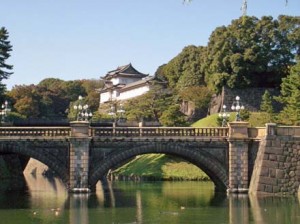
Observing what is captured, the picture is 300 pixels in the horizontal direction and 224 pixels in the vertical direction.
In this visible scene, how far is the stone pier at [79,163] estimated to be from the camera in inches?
1866

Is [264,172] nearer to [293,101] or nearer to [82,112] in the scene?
[293,101]

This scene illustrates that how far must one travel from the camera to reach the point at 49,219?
116 ft

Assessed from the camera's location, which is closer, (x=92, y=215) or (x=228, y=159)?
(x=92, y=215)

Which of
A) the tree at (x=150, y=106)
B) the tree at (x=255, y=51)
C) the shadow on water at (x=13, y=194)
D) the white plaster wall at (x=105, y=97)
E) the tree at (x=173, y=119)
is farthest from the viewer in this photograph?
the white plaster wall at (x=105, y=97)

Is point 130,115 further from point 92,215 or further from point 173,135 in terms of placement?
point 92,215

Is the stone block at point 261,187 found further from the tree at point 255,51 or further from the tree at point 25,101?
the tree at point 25,101

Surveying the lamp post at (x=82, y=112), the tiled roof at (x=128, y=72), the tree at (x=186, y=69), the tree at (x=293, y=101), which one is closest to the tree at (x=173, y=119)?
the lamp post at (x=82, y=112)

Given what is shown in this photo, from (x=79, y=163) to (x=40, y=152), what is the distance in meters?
3.21

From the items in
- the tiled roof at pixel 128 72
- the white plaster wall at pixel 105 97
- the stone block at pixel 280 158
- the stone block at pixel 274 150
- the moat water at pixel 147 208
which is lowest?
the moat water at pixel 147 208

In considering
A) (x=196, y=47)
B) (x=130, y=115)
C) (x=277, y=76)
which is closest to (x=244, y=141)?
(x=277, y=76)

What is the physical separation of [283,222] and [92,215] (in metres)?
11.4

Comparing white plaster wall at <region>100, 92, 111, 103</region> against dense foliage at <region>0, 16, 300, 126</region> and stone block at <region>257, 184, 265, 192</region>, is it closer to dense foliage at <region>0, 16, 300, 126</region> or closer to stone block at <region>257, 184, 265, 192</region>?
dense foliage at <region>0, 16, 300, 126</region>

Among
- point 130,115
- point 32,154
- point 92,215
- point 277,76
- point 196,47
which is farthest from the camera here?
point 196,47

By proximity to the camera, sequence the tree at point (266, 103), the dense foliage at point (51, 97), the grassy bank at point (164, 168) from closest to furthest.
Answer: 1. the grassy bank at point (164, 168)
2. the tree at point (266, 103)
3. the dense foliage at point (51, 97)
